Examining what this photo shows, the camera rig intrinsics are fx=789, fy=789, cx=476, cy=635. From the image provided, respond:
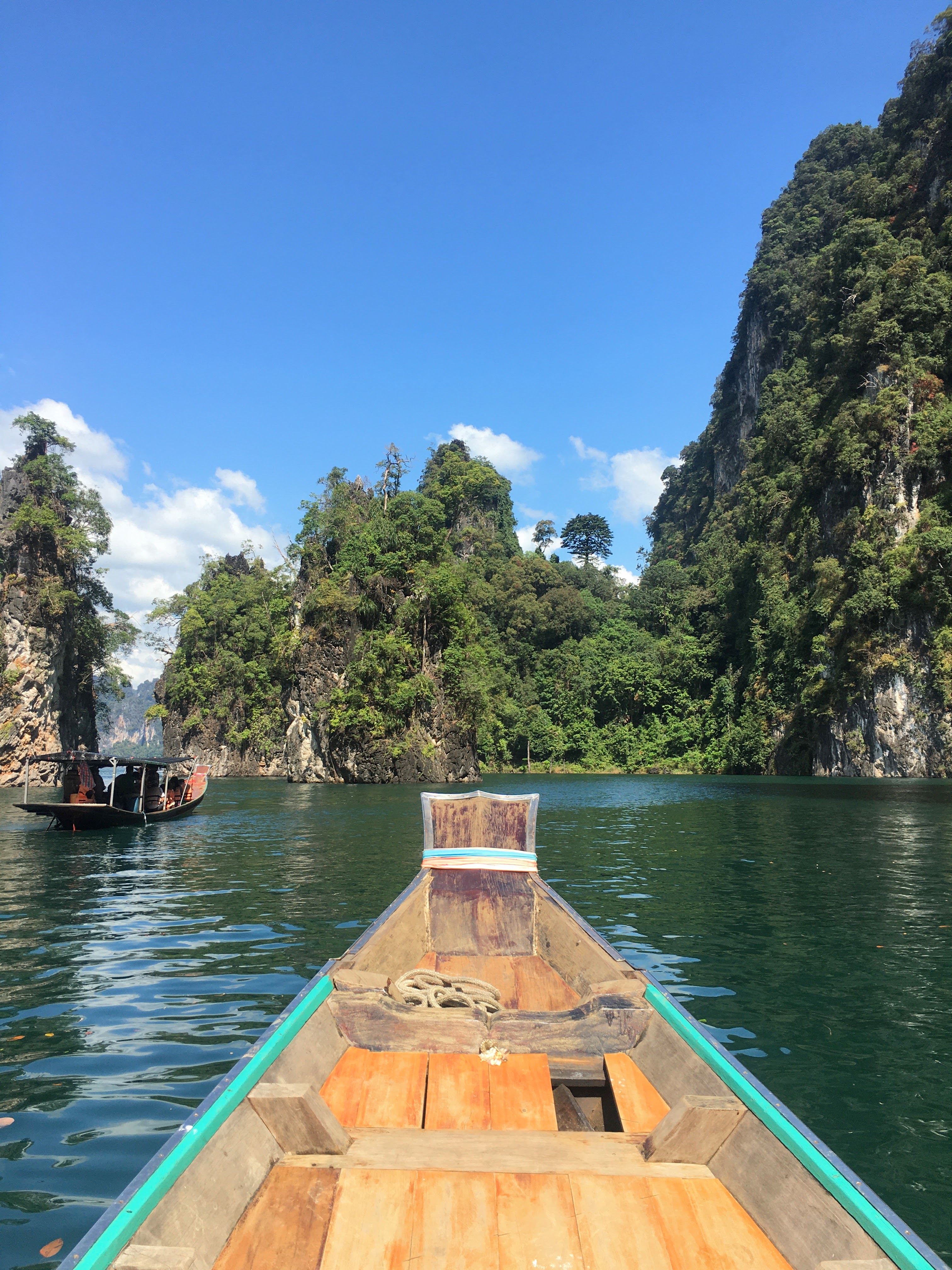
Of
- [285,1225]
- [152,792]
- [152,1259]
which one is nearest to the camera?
[152,1259]

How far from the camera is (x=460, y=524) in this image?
72562 mm

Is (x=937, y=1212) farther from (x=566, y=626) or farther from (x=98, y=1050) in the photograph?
(x=566, y=626)

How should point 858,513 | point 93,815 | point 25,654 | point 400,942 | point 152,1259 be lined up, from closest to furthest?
point 152,1259
point 400,942
point 93,815
point 858,513
point 25,654

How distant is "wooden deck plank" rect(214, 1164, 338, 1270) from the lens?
2.34 m

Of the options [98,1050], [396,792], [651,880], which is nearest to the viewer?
[98,1050]

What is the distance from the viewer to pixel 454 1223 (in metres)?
2.54

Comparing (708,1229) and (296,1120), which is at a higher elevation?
(296,1120)

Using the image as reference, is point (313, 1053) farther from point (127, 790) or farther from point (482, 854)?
point (127, 790)

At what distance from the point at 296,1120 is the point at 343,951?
5189 mm

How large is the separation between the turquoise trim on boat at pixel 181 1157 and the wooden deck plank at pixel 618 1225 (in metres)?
1.22

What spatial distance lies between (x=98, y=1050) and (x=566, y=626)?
5999cm

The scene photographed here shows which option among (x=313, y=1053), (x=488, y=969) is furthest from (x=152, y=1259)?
(x=488, y=969)

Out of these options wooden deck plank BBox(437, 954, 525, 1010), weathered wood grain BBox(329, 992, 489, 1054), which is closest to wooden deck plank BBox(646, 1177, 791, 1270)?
weathered wood grain BBox(329, 992, 489, 1054)

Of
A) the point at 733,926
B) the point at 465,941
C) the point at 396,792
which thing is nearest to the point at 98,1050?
the point at 465,941
